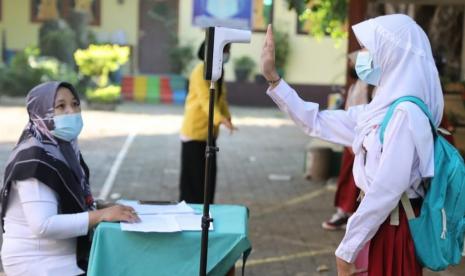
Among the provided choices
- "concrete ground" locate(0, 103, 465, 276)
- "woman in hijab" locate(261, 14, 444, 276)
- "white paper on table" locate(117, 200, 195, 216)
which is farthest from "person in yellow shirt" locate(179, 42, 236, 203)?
"woman in hijab" locate(261, 14, 444, 276)

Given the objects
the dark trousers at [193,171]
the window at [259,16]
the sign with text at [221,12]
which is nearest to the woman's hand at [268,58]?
the dark trousers at [193,171]

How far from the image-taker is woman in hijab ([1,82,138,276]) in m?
3.03

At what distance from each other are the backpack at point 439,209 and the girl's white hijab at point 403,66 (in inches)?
1.9

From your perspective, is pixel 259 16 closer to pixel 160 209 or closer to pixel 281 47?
pixel 281 47

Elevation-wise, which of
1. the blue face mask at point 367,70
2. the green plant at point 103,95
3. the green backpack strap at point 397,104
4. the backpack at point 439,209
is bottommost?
the green plant at point 103,95

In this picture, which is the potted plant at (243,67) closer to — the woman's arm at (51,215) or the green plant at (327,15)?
the green plant at (327,15)

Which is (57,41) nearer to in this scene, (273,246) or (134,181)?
(134,181)

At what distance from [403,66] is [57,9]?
21.5 m

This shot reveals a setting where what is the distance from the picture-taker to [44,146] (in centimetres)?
312

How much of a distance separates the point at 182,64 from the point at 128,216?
63.3 feet

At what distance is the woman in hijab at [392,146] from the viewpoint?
→ 101 inches

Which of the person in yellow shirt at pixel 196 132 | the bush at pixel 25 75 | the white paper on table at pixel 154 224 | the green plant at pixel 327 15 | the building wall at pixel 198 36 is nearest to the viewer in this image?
the white paper on table at pixel 154 224

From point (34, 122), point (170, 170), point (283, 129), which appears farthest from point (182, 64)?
point (34, 122)

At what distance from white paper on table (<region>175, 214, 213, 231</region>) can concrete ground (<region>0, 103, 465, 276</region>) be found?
43.9 inches
